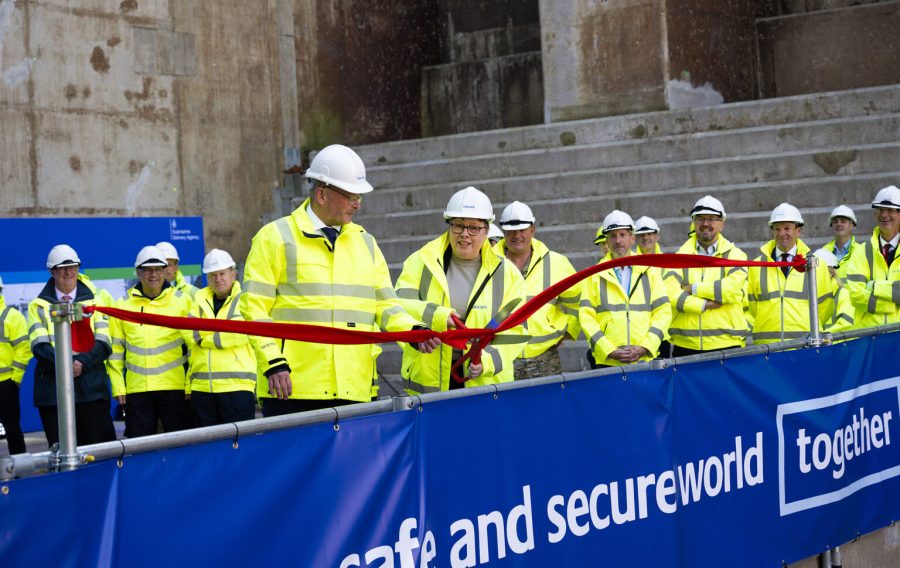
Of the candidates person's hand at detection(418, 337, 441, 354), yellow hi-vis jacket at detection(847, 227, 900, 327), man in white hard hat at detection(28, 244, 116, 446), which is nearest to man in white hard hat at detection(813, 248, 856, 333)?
yellow hi-vis jacket at detection(847, 227, 900, 327)

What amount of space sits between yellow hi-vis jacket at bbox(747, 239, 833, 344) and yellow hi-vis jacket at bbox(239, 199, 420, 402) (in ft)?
17.1

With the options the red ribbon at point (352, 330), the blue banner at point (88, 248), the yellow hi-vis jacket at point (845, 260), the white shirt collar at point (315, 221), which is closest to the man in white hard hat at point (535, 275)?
the red ribbon at point (352, 330)

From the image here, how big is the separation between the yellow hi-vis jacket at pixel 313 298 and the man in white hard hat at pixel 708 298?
4732 millimetres

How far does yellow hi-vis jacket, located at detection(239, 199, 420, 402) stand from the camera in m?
6.40

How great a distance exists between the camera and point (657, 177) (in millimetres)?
16094

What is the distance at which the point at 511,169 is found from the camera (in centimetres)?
1727

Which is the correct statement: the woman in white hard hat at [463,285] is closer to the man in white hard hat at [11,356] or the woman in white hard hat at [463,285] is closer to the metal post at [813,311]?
the metal post at [813,311]

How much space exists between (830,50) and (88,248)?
11391 millimetres

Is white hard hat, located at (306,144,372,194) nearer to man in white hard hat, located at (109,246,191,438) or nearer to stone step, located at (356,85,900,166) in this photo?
man in white hard hat, located at (109,246,191,438)

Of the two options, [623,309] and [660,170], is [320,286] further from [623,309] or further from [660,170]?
[660,170]

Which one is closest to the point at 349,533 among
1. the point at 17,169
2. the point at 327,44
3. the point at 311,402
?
the point at 311,402

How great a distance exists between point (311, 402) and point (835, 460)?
2.83m

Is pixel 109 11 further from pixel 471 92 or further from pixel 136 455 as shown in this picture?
pixel 136 455

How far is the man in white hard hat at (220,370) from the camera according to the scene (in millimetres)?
10789
